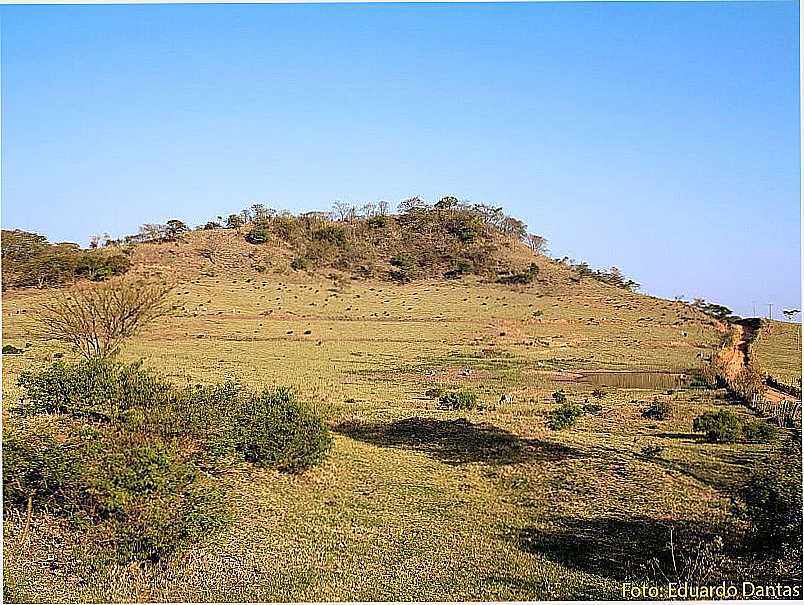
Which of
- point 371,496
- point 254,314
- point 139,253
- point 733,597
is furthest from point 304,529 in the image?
point 139,253

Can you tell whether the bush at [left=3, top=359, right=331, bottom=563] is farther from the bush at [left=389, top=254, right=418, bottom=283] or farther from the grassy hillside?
the bush at [left=389, top=254, right=418, bottom=283]

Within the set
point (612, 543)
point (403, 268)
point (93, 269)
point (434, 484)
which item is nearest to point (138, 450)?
point (434, 484)

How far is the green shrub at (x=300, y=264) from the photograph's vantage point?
3381 cm

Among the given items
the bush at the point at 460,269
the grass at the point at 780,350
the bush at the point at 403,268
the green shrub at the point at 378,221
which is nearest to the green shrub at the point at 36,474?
the grass at the point at 780,350

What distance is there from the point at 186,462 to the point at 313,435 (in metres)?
1.99

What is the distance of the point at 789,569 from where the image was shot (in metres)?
5.20

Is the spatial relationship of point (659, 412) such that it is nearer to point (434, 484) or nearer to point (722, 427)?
point (722, 427)

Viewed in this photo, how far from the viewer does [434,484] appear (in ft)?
26.7

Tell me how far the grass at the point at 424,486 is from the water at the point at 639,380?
53cm

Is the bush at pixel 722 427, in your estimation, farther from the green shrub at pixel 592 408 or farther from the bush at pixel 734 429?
the green shrub at pixel 592 408

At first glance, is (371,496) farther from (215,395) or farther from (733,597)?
(733,597)

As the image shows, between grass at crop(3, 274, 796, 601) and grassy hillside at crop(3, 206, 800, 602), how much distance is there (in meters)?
0.02

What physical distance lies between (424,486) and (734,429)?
3.94m

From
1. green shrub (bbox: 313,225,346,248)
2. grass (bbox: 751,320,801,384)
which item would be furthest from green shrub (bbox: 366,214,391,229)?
grass (bbox: 751,320,801,384)
